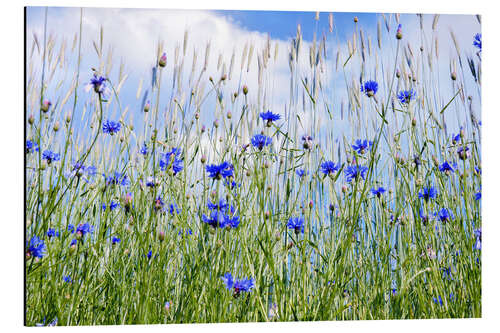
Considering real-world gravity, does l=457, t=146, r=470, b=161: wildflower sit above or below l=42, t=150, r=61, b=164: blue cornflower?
above

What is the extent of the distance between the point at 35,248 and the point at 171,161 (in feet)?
2.06

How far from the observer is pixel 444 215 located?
2.68 meters

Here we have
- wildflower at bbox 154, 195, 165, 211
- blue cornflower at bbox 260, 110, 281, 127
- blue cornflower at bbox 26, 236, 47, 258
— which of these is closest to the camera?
blue cornflower at bbox 26, 236, 47, 258

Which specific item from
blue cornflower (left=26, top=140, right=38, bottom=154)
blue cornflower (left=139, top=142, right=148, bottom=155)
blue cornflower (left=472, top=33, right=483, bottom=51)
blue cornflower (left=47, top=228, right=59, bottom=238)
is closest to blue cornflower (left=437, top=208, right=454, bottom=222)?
blue cornflower (left=472, top=33, right=483, bottom=51)

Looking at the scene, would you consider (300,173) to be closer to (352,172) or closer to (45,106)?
(352,172)

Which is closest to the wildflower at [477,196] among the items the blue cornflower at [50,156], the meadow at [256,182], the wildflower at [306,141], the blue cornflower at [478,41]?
the meadow at [256,182]

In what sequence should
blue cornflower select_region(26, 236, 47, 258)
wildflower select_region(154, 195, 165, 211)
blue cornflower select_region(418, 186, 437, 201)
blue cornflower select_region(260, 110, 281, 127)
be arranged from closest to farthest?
blue cornflower select_region(26, 236, 47, 258)
wildflower select_region(154, 195, 165, 211)
blue cornflower select_region(260, 110, 281, 127)
blue cornflower select_region(418, 186, 437, 201)

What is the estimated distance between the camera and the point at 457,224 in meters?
2.68

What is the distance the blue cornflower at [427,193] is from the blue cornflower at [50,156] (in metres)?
1.55

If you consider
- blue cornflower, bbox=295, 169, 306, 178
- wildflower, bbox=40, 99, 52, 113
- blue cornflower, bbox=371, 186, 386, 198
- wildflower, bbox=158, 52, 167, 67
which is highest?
wildflower, bbox=158, 52, 167, 67

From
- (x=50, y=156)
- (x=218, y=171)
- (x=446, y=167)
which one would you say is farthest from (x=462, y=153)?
(x=50, y=156)

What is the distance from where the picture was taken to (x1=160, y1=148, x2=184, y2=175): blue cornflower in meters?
2.49

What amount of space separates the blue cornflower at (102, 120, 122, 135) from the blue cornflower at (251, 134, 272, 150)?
0.56 meters

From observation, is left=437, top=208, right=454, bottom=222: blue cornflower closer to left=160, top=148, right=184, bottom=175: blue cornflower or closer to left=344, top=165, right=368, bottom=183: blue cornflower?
left=344, top=165, right=368, bottom=183: blue cornflower
